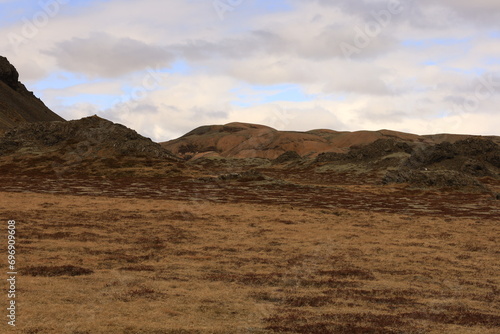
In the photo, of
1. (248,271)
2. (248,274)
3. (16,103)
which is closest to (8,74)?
(16,103)

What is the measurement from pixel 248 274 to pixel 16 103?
471ft

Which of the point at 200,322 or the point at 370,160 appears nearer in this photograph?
the point at 200,322

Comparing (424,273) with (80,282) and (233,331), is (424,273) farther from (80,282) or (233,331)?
(80,282)

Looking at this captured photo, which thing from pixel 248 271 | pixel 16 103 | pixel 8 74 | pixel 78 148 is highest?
pixel 8 74

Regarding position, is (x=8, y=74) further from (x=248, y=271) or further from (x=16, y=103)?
(x=248, y=271)

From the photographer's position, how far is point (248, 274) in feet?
50.0

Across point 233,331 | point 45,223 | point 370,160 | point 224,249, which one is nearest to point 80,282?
point 233,331

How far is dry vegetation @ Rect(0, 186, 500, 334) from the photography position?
10.3 m

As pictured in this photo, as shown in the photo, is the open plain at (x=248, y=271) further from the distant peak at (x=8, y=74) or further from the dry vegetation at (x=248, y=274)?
the distant peak at (x=8, y=74)

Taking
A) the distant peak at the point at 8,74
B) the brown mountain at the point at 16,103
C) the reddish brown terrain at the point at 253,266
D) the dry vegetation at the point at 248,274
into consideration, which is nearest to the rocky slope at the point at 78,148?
the brown mountain at the point at 16,103

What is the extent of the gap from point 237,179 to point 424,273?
50.1 meters

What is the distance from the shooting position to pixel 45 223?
24.3 metres

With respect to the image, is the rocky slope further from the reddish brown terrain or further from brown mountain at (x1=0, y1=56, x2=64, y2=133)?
the reddish brown terrain

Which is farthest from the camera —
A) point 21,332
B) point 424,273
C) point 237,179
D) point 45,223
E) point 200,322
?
point 237,179
